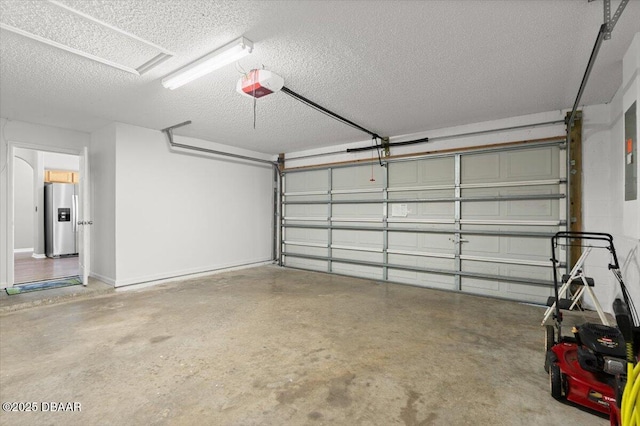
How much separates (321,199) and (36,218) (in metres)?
7.28

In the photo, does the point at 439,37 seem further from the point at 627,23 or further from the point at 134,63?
the point at 134,63

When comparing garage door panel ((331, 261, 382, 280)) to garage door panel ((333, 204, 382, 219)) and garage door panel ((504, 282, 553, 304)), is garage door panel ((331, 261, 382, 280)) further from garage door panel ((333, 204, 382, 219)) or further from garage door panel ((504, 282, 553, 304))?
garage door panel ((504, 282, 553, 304))

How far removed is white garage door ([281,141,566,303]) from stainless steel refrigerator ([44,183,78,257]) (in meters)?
5.98

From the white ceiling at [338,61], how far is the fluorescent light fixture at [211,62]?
0.06m

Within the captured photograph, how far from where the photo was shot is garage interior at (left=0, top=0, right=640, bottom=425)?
2.08 meters

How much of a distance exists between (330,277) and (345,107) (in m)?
3.30

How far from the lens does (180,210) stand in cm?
546

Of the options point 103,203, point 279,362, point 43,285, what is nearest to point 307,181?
point 103,203

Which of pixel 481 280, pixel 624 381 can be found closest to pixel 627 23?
pixel 624 381

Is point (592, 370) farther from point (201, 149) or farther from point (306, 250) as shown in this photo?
point (201, 149)

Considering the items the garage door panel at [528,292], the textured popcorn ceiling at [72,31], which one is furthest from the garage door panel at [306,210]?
the textured popcorn ceiling at [72,31]

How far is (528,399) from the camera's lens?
6.59 feet

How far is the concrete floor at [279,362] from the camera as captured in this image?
1867 millimetres

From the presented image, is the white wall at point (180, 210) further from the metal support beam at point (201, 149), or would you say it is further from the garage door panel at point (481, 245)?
the garage door panel at point (481, 245)
